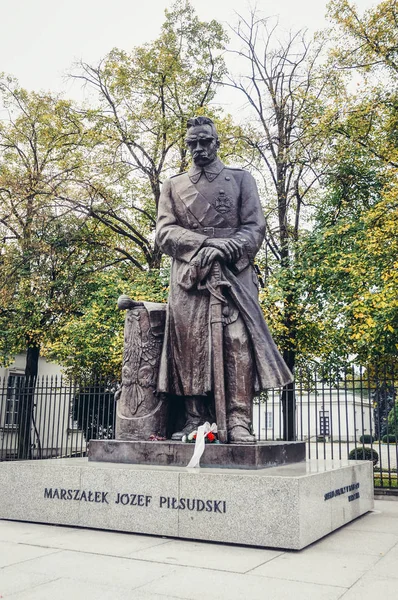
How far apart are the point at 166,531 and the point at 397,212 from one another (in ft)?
35.9

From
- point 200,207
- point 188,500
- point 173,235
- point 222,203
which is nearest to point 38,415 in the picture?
point 173,235

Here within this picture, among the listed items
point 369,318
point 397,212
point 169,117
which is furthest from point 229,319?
point 169,117

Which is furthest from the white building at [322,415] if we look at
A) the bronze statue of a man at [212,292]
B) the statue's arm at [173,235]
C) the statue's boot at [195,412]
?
the statue's arm at [173,235]

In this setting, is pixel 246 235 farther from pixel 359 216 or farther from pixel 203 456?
pixel 359 216

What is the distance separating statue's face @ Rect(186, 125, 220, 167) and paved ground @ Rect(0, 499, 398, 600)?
13.5 feet

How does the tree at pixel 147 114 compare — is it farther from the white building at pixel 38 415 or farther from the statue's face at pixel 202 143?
the statue's face at pixel 202 143

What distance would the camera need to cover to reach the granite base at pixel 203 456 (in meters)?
5.71

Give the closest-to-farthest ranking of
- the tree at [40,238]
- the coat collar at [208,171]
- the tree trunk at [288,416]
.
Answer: the coat collar at [208,171]
the tree trunk at [288,416]
the tree at [40,238]

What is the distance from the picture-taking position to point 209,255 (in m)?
6.37

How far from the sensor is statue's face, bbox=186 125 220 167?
6852mm

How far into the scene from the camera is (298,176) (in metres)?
19.7

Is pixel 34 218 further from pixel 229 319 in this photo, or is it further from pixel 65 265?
pixel 229 319

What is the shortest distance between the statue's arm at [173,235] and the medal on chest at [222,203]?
386 millimetres

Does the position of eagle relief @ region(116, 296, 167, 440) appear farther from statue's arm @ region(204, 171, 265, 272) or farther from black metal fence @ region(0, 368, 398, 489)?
black metal fence @ region(0, 368, 398, 489)
